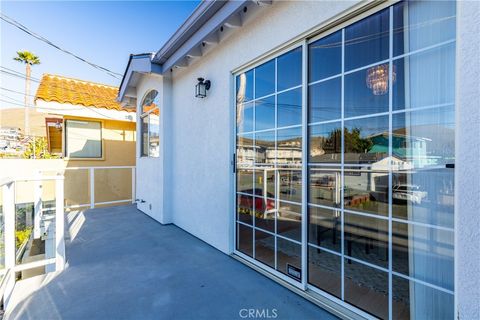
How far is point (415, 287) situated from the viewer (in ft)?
5.45

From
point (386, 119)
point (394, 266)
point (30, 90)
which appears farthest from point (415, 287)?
point (30, 90)

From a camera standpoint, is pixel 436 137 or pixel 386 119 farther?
pixel 386 119

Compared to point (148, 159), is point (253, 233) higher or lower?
lower

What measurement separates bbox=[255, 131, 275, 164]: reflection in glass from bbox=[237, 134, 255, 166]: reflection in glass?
95 millimetres

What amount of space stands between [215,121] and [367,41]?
2294 millimetres

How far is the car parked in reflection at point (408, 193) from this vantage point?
1.64 metres

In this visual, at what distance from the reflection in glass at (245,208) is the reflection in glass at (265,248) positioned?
0.23 metres

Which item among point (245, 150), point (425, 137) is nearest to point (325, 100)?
point (425, 137)

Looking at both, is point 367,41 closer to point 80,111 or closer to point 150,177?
point 150,177

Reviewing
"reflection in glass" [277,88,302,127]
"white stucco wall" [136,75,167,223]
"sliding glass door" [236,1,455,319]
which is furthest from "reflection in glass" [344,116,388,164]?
"white stucco wall" [136,75,167,223]

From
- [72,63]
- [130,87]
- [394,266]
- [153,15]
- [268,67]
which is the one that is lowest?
[394,266]

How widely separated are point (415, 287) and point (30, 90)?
22606mm

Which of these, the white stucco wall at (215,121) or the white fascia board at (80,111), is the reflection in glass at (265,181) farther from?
the white fascia board at (80,111)

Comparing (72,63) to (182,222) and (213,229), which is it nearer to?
(182,222)
